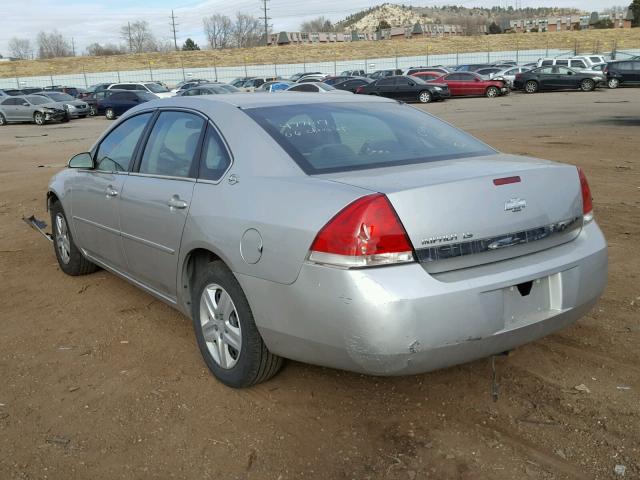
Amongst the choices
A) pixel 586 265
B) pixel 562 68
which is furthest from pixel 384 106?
pixel 562 68

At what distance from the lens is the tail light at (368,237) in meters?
2.65

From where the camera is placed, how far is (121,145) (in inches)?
183

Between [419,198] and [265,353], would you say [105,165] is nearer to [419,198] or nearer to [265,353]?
[265,353]

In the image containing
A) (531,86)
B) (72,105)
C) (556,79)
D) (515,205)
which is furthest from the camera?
(531,86)

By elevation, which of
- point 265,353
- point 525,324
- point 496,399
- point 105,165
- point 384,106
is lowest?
point 496,399

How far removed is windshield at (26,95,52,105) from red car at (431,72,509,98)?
19457mm

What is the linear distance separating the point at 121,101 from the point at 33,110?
401 cm

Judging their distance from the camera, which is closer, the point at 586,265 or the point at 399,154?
the point at 586,265

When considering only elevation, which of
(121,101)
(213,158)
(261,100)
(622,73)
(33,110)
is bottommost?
(622,73)

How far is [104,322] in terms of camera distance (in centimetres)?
458

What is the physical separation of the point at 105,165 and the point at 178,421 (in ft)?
7.67

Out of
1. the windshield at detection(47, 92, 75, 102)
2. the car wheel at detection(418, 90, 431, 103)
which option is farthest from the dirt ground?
the windshield at detection(47, 92, 75, 102)

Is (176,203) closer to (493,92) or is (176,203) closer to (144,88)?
(493,92)

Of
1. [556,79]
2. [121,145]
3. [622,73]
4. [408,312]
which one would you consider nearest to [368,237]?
[408,312]
